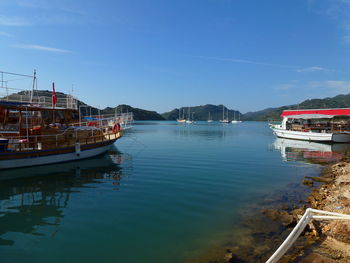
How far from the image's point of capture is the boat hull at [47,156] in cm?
1867

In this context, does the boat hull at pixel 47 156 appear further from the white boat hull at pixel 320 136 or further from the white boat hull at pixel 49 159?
the white boat hull at pixel 320 136

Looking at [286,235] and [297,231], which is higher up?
[297,231]

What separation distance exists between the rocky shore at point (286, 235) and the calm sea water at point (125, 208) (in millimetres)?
635

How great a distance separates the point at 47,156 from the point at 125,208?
43.8 feet

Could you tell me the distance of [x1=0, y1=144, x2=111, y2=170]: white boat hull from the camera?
61.6 ft

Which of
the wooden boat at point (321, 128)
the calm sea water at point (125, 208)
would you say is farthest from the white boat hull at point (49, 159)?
the wooden boat at point (321, 128)

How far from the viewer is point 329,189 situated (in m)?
13.0

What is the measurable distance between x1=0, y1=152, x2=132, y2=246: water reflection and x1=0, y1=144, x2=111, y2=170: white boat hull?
1.69 ft

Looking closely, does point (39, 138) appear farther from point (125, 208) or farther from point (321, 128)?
point (321, 128)

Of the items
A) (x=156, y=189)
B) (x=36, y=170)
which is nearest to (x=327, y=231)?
(x=156, y=189)

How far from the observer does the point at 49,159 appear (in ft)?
68.3

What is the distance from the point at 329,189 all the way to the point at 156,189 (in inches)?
378

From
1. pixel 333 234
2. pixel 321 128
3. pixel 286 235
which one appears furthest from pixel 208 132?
→ pixel 333 234

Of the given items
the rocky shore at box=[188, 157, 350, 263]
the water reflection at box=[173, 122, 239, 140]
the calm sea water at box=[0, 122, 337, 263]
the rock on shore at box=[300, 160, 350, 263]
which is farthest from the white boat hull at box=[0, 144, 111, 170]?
the water reflection at box=[173, 122, 239, 140]
